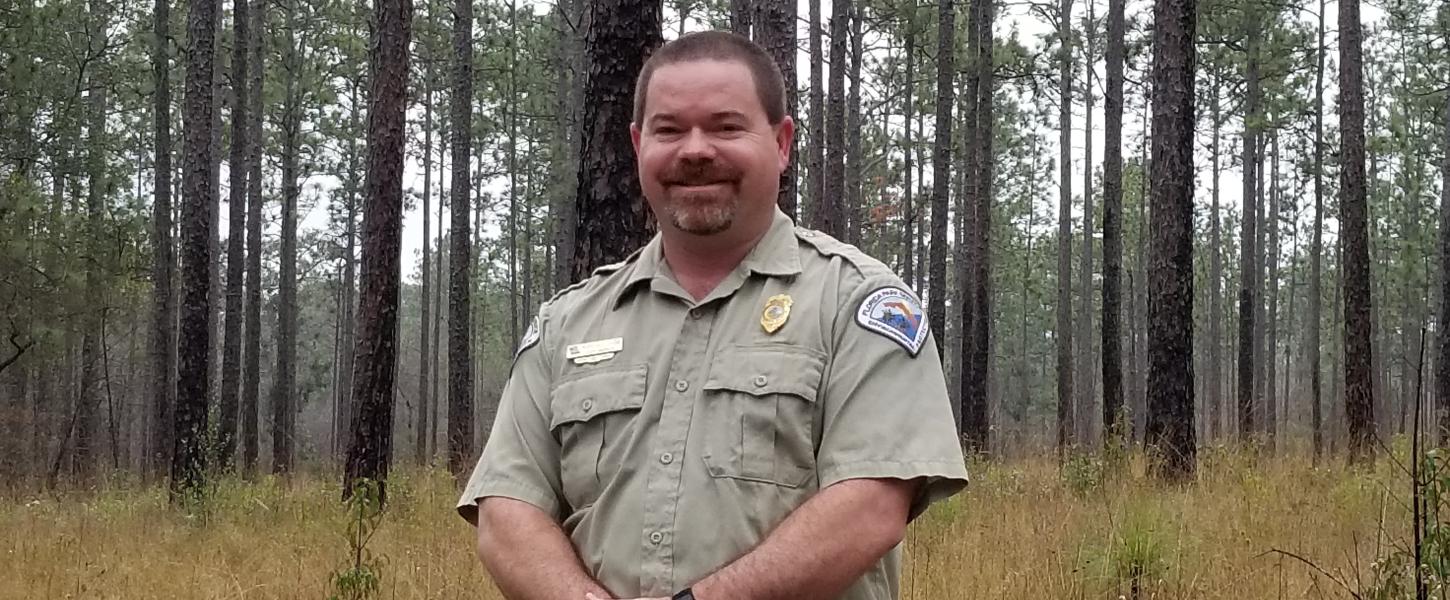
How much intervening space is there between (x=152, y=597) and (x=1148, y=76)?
72.2ft

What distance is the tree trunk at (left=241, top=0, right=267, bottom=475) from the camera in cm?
1769

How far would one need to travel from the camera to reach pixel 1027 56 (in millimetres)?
20922

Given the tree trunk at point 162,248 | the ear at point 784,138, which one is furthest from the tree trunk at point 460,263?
the ear at point 784,138

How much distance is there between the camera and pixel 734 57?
199cm

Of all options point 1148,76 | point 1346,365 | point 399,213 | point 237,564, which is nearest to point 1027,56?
point 1148,76

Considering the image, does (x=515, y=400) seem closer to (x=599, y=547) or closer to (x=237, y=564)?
(x=599, y=547)

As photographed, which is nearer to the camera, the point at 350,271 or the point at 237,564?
the point at 237,564

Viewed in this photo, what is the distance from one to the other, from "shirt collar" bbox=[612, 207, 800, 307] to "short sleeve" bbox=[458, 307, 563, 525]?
22 cm

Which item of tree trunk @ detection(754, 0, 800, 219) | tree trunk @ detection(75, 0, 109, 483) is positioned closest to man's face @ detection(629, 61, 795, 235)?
tree trunk @ detection(754, 0, 800, 219)

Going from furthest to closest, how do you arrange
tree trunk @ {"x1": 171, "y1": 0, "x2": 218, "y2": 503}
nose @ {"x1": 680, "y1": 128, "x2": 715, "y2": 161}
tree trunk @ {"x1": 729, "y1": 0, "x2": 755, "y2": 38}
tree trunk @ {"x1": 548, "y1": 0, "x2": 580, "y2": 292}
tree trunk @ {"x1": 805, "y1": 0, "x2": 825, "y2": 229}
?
tree trunk @ {"x1": 548, "y1": 0, "x2": 580, "y2": 292}, tree trunk @ {"x1": 805, "y1": 0, "x2": 825, "y2": 229}, tree trunk @ {"x1": 171, "y1": 0, "x2": 218, "y2": 503}, tree trunk @ {"x1": 729, "y1": 0, "x2": 755, "y2": 38}, nose @ {"x1": 680, "y1": 128, "x2": 715, "y2": 161}

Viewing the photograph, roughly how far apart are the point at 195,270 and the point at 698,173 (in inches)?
382

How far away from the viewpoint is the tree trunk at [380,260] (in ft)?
28.7

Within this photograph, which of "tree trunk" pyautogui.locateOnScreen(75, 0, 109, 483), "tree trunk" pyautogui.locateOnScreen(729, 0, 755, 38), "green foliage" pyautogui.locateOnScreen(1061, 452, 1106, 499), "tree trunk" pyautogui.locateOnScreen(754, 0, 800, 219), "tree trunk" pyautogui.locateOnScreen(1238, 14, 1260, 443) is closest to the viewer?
"tree trunk" pyautogui.locateOnScreen(754, 0, 800, 219)

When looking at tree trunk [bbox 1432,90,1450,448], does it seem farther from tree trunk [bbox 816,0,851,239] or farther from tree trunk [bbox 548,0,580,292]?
tree trunk [bbox 548,0,580,292]
